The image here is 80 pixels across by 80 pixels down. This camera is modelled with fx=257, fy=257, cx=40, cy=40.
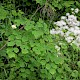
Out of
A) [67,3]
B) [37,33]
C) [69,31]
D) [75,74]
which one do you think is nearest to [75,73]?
[75,74]

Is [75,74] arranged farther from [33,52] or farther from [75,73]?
[33,52]

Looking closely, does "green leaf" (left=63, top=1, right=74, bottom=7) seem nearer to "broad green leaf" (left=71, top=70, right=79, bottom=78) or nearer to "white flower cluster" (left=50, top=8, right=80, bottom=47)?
"white flower cluster" (left=50, top=8, right=80, bottom=47)

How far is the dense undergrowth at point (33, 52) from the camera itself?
7.25 feet

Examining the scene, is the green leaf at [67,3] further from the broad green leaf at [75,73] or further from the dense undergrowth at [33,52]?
the broad green leaf at [75,73]

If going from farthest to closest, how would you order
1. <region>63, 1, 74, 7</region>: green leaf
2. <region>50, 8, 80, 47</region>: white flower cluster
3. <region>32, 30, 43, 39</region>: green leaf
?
1. <region>63, 1, 74, 7</region>: green leaf
2. <region>50, 8, 80, 47</region>: white flower cluster
3. <region>32, 30, 43, 39</region>: green leaf

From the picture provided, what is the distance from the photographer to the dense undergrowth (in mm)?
2211

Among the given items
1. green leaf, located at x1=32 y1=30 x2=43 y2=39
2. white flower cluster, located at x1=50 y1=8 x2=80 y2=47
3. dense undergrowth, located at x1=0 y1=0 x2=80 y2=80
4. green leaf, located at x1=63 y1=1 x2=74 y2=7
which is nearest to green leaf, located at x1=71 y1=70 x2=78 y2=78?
dense undergrowth, located at x1=0 y1=0 x2=80 y2=80

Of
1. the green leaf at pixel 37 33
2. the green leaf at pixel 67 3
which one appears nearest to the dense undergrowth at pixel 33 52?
the green leaf at pixel 37 33

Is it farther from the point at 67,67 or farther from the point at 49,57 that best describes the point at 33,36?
the point at 67,67

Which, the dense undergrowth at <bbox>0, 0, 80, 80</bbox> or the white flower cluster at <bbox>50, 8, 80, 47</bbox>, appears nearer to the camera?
Result: the dense undergrowth at <bbox>0, 0, 80, 80</bbox>

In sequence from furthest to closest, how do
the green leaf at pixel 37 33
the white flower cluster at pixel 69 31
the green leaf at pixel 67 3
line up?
1. the green leaf at pixel 67 3
2. the white flower cluster at pixel 69 31
3. the green leaf at pixel 37 33

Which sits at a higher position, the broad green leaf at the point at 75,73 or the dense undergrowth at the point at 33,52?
the dense undergrowth at the point at 33,52

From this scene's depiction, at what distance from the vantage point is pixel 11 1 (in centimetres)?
344

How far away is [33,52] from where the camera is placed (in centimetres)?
249
